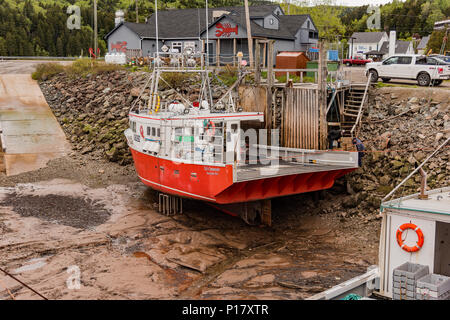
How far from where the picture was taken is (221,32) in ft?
119

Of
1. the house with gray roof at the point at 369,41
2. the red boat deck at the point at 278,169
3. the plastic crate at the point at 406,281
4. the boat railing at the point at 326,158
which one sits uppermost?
the house with gray roof at the point at 369,41

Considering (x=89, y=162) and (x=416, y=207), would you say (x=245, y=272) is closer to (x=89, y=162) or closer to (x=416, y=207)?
(x=416, y=207)

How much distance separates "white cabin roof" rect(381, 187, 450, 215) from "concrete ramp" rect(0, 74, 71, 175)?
18682 mm

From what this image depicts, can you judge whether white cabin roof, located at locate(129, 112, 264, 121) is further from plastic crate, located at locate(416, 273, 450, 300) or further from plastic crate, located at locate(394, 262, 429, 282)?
plastic crate, located at locate(416, 273, 450, 300)

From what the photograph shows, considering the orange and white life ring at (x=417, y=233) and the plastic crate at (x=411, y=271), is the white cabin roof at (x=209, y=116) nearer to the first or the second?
the orange and white life ring at (x=417, y=233)

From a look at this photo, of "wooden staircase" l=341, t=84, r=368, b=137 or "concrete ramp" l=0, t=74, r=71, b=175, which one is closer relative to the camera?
"wooden staircase" l=341, t=84, r=368, b=137

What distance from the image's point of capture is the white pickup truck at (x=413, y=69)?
23000 millimetres

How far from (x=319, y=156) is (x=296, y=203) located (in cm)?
243

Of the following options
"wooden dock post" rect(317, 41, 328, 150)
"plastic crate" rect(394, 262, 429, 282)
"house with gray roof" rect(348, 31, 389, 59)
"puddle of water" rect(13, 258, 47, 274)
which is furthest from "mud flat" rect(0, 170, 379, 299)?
"house with gray roof" rect(348, 31, 389, 59)

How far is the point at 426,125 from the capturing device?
63.4 feet

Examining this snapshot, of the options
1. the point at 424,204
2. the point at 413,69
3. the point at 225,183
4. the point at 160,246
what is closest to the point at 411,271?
the point at 424,204

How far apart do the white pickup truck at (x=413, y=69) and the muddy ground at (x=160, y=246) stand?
8.06m

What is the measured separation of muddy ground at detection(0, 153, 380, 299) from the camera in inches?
518

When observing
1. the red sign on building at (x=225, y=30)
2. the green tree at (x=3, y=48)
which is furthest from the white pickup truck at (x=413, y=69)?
the green tree at (x=3, y=48)
